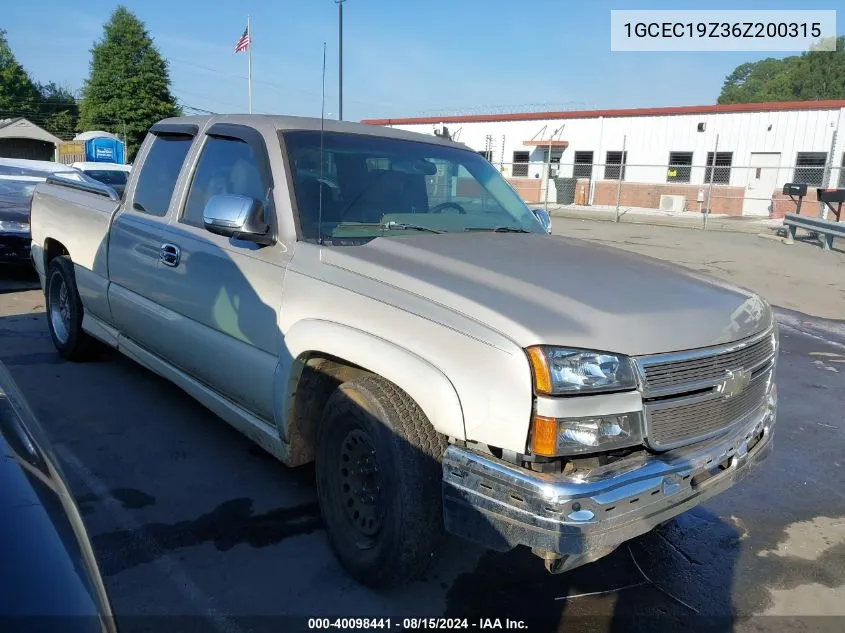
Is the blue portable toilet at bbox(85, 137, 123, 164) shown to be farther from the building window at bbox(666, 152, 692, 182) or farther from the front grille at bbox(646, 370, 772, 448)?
the front grille at bbox(646, 370, 772, 448)

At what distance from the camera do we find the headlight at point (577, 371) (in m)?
2.19

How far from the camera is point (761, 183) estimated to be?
27.1 metres

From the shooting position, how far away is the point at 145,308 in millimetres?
4277

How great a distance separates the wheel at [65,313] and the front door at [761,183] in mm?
26680

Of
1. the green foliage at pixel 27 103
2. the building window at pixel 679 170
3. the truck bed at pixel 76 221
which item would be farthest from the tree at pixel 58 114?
the truck bed at pixel 76 221

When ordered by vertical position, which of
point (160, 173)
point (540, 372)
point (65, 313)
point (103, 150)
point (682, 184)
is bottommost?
point (65, 313)

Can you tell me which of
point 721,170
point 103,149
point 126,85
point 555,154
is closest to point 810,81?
point 555,154

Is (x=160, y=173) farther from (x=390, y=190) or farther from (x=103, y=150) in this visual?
(x=103, y=150)

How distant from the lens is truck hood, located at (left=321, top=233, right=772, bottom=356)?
2.33 metres

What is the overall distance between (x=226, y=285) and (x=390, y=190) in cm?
100

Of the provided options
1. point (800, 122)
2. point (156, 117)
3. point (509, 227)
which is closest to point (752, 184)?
point (800, 122)

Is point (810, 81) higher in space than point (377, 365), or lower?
higher

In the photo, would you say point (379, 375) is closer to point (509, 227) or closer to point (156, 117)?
point (509, 227)

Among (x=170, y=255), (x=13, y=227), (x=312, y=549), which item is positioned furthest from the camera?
(x=13, y=227)
